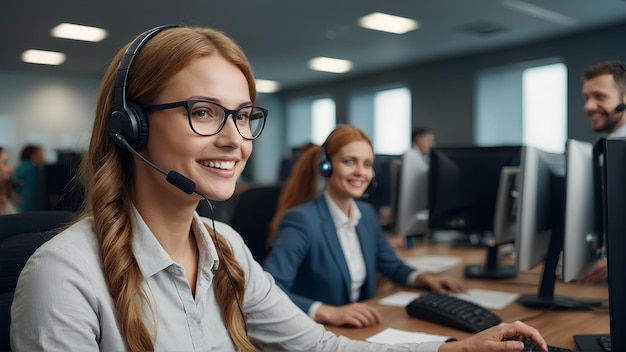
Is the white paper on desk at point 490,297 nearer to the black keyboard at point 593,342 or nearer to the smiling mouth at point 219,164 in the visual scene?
the black keyboard at point 593,342

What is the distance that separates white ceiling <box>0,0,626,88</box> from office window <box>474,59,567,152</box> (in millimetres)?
482

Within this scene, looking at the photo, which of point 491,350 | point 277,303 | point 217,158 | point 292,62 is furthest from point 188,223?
point 292,62

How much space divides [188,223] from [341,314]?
643 mm

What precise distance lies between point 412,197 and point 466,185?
Result: 252mm

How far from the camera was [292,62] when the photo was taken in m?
7.78

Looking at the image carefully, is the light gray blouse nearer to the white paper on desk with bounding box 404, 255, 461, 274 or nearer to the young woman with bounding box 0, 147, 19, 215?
the white paper on desk with bounding box 404, 255, 461, 274

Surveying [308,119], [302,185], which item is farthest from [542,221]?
[308,119]

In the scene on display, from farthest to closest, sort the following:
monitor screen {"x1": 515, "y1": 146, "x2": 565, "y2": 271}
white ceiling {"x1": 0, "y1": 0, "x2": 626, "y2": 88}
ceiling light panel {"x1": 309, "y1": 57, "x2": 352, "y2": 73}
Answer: ceiling light panel {"x1": 309, "y1": 57, "x2": 352, "y2": 73}
white ceiling {"x1": 0, "y1": 0, "x2": 626, "y2": 88}
monitor screen {"x1": 515, "y1": 146, "x2": 565, "y2": 271}

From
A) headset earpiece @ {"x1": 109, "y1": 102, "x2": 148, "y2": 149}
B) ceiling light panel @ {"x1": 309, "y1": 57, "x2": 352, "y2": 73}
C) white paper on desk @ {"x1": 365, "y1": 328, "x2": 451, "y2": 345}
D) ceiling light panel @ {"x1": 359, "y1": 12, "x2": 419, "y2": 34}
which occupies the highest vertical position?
ceiling light panel @ {"x1": 359, "y1": 12, "x2": 419, "y2": 34}

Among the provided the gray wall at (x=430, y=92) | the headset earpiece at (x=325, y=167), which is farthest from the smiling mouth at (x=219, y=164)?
the gray wall at (x=430, y=92)

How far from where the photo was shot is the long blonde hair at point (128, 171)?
0.82 meters

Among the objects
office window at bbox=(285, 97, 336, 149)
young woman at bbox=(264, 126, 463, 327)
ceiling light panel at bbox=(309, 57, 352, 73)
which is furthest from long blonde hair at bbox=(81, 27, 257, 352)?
office window at bbox=(285, 97, 336, 149)

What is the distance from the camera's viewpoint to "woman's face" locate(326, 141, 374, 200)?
2.02 meters

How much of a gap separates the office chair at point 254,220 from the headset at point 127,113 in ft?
4.84
